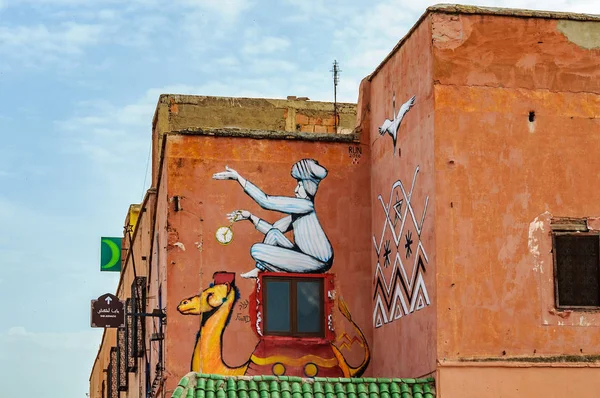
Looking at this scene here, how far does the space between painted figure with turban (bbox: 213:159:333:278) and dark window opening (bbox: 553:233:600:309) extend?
4.39 m

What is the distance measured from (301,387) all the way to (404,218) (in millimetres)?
3398

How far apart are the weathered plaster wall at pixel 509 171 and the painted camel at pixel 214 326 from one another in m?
3.58

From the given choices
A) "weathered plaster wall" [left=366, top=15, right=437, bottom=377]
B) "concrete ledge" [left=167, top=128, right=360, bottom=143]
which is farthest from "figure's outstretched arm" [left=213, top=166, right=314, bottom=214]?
"weathered plaster wall" [left=366, top=15, right=437, bottom=377]

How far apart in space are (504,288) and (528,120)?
8.64 ft

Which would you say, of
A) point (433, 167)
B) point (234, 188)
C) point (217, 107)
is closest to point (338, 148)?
point (234, 188)

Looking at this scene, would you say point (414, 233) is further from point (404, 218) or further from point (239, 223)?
point (239, 223)

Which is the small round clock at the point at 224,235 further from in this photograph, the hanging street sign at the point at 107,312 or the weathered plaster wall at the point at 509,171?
the weathered plaster wall at the point at 509,171

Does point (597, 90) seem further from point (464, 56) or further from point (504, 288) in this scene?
point (504, 288)

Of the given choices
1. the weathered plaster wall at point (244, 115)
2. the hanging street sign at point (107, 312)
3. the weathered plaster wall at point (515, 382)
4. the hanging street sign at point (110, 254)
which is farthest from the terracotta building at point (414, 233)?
the hanging street sign at point (110, 254)

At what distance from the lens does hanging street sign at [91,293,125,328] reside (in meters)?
26.0

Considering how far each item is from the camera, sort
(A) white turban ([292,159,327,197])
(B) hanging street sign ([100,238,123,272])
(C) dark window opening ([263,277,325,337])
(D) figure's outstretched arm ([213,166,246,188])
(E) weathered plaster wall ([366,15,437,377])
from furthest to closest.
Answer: (B) hanging street sign ([100,238,123,272]) < (A) white turban ([292,159,327,197]) < (D) figure's outstretched arm ([213,166,246,188]) < (C) dark window opening ([263,277,325,337]) < (E) weathered plaster wall ([366,15,437,377])

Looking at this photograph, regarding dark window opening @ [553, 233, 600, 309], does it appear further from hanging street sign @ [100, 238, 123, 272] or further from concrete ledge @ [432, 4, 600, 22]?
hanging street sign @ [100, 238, 123, 272]

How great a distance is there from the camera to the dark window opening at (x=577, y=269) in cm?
2072

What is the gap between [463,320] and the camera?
20172mm
